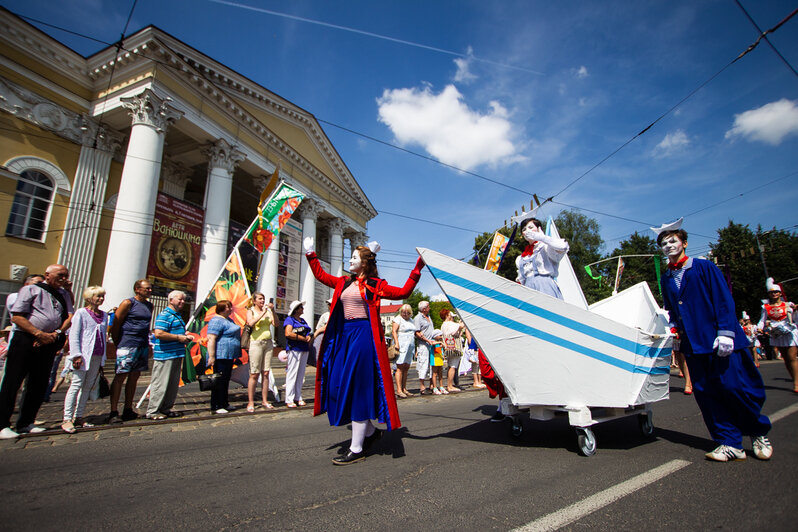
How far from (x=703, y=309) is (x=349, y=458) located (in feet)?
10.5

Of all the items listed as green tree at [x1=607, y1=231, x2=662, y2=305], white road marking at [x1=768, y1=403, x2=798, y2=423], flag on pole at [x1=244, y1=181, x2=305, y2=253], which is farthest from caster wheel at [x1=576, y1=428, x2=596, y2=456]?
green tree at [x1=607, y1=231, x2=662, y2=305]

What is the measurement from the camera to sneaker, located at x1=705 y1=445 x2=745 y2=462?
9.07ft

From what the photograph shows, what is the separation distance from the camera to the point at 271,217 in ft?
27.8

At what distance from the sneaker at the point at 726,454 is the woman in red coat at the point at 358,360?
2406 mm

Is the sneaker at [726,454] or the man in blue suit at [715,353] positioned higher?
the man in blue suit at [715,353]

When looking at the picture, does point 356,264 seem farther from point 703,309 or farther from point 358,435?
point 703,309

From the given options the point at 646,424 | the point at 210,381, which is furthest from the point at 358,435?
the point at 210,381

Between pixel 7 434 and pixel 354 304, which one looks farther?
pixel 7 434

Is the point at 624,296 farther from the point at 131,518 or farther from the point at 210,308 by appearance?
the point at 210,308

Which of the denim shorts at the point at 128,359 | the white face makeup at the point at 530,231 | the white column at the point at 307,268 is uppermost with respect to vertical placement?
the white column at the point at 307,268

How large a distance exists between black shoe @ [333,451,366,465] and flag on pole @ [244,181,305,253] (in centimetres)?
610

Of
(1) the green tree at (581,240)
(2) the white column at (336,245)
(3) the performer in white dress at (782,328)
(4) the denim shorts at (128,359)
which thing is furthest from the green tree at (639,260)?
(4) the denim shorts at (128,359)

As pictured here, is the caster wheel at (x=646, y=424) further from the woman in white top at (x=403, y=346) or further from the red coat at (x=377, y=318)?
the woman in white top at (x=403, y=346)

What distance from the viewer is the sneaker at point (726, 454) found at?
2764 millimetres
